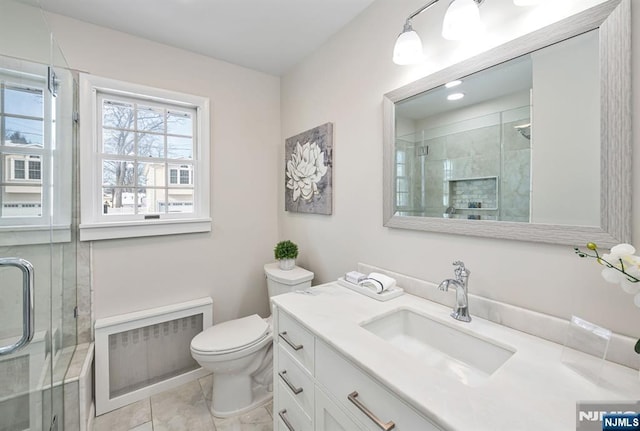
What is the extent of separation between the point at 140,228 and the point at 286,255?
3.51 ft

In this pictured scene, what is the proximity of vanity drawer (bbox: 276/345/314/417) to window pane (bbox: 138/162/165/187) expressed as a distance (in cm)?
161

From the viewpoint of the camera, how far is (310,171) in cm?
207

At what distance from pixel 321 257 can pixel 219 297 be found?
0.96 m

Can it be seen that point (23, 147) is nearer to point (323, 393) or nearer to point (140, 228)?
point (140, 228)

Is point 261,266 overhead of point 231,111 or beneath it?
beneath

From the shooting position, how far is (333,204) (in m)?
1.89

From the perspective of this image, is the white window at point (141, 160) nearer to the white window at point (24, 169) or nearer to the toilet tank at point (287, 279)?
the white window at point (24, 169)

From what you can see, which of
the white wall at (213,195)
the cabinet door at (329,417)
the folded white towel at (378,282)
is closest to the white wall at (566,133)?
the folded white towel at (378,282)

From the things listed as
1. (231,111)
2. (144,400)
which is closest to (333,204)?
(231,111)

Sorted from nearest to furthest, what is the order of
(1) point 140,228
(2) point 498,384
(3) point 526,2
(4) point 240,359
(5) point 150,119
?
(2) point 498,384 < (3) point 526,2 < (4) point 240,359 < (1) point 140,228 < (5) point 150,119

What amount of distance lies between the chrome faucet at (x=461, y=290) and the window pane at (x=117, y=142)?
7.33 ft

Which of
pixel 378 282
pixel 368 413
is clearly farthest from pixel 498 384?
pixel 378 282

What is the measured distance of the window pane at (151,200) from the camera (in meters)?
2.01

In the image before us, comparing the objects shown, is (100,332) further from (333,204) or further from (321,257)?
(333,204)
